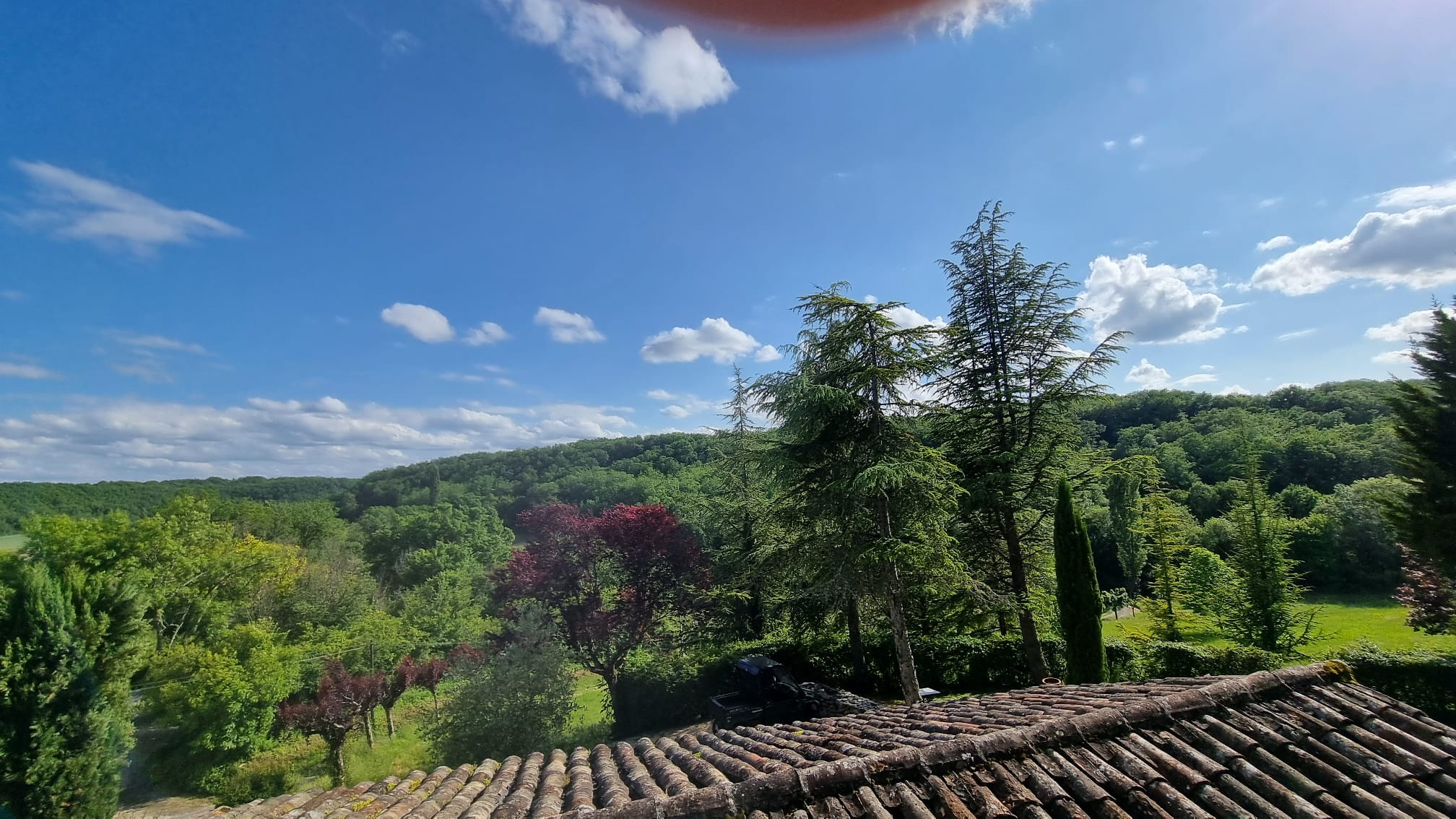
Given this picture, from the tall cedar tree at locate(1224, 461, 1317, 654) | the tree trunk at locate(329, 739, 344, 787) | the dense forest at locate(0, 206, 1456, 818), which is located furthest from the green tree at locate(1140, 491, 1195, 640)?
the tree trunk at locate(329, 739, 344, 787)

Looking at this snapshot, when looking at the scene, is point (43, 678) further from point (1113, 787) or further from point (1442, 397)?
point (1442, 397)

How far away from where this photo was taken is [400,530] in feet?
150

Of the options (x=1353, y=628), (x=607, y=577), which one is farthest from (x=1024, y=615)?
(x=1353, y=628)

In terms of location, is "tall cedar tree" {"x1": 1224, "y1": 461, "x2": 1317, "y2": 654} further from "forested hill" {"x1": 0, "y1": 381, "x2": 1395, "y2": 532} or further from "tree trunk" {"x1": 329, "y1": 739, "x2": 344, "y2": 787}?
"tree trunk" {"x1": 329, "y1": 739, "x2": 344, "y2": 787}

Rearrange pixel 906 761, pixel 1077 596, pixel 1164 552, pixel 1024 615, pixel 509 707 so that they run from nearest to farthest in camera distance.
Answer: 1. pixel 906 761
2. pixel 1077 596
3. pixel 1024 615
4. pixel 509 707
5. pixel 1164 552

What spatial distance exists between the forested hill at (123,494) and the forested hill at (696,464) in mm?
145

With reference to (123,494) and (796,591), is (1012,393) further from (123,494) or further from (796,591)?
(123,494)

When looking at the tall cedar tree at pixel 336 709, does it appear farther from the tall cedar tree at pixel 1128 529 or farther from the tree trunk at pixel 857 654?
the tall cedar tree at pixel 1128 529

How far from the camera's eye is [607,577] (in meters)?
15.7

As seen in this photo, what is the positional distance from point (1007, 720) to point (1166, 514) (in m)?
20.2

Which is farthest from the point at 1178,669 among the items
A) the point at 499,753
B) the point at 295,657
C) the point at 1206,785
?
the point at 295,657

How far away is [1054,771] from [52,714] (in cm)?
1971

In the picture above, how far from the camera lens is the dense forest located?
10.9 m

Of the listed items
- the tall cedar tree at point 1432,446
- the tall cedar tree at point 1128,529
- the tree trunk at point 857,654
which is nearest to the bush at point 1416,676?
the tall cedar tree at point 1432,446
